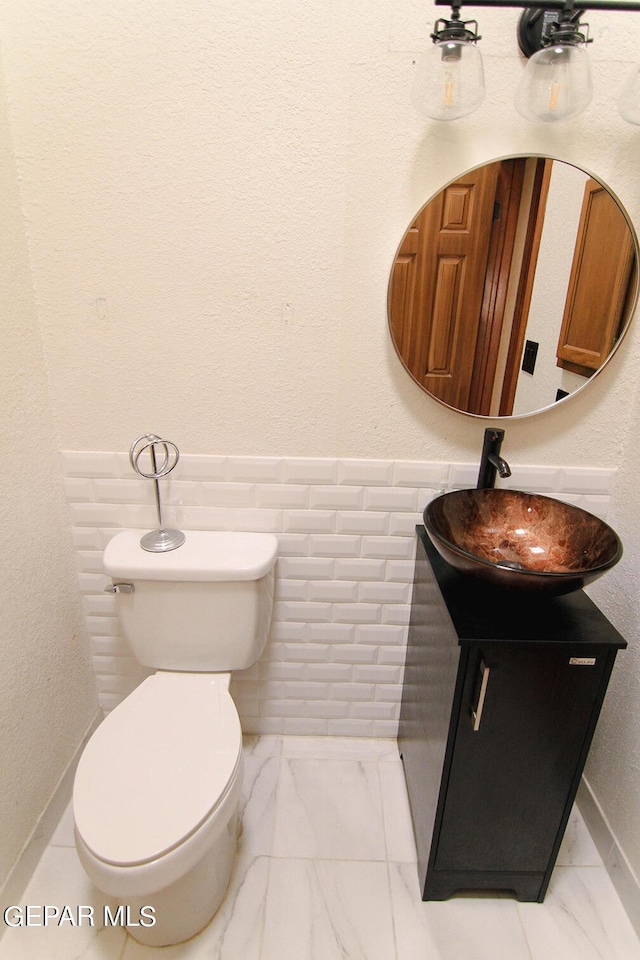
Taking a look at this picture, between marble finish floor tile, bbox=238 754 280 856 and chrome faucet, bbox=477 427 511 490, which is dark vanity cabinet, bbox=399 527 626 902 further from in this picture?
marble finish floor tile, bbox=238 754 280 856

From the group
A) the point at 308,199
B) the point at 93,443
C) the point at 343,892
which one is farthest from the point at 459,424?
the point at 343,892

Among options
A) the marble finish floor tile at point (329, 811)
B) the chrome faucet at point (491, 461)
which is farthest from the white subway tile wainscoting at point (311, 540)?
the marble finish floor tile at point (329, 811)

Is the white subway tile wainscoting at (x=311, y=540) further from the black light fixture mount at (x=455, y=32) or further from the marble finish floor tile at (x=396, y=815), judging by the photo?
the black light fixture mount at (x=455, y=32)

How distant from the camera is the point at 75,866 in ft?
4.39

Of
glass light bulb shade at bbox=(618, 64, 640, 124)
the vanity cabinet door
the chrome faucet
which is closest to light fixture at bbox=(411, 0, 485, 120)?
A: glass light bulb shade at bbox=(618, 64, 640, 124)

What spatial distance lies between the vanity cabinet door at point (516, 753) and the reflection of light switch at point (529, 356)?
67 cm

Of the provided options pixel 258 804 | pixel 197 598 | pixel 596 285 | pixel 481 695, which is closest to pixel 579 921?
pixel 481 695

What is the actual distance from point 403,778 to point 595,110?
1.81 meters

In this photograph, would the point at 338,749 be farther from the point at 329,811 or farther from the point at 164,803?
the point at 164,803

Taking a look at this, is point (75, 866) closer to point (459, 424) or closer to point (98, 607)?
point (98, 607)

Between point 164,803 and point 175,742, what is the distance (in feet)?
0.47

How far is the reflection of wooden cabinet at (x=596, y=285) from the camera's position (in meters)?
1.18

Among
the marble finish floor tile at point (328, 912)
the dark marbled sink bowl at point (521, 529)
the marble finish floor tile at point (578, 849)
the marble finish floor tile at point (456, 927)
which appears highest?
the dark marbled sink bowl at point (521, 529)

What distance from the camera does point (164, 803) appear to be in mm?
1032
